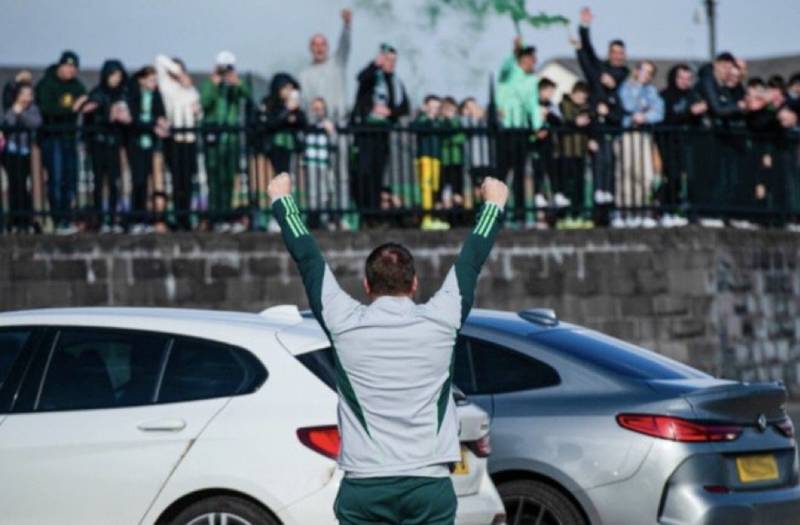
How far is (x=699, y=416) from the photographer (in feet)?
36.0

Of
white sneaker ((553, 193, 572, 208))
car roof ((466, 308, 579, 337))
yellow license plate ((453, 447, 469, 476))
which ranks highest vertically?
white sneaker ((553, 193, 572, 208))

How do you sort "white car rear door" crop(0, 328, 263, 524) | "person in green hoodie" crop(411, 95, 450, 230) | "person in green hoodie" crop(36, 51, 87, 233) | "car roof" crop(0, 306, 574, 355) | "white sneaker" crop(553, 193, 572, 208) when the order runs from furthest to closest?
"white sneaker" crop(553, 193, 572, 208), "person in green hoodie" crop(411, 95, 450, 230), "person in green hoodie" crop(36, 51, 87, 233), "car roof" crop(0, 306, 574, 355), "white car rear door" crop(0, 328, 263, 524)

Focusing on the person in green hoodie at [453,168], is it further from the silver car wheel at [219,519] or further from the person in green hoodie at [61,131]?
the silver car wheel at [219,519]

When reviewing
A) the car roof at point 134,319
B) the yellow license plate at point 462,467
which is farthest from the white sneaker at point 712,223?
the yellow license plate at point 462,467

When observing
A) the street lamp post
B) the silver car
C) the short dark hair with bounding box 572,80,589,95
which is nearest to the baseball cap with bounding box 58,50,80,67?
the short dark hair with bounding box 572,80,589,95

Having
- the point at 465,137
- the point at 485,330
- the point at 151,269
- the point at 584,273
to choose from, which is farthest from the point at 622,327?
the point at 485,330

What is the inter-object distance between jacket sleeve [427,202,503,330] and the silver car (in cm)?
332

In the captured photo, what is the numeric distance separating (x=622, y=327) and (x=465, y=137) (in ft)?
7.30

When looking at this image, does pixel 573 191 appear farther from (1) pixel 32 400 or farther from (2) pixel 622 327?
(1) pixel 32 400

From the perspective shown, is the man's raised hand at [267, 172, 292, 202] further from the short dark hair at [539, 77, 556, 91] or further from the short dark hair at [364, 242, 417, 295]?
the short dark hair at [539, 77, 556, 91]

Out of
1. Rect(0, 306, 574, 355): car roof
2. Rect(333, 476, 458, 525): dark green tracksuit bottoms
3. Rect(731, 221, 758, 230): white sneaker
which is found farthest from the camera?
Rect(731, 221, 758, 230): white sneaker

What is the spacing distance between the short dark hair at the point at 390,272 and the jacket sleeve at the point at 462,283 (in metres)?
0.13

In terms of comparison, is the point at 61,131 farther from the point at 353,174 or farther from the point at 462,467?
the point at 462,467

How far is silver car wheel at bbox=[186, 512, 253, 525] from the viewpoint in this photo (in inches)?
371
